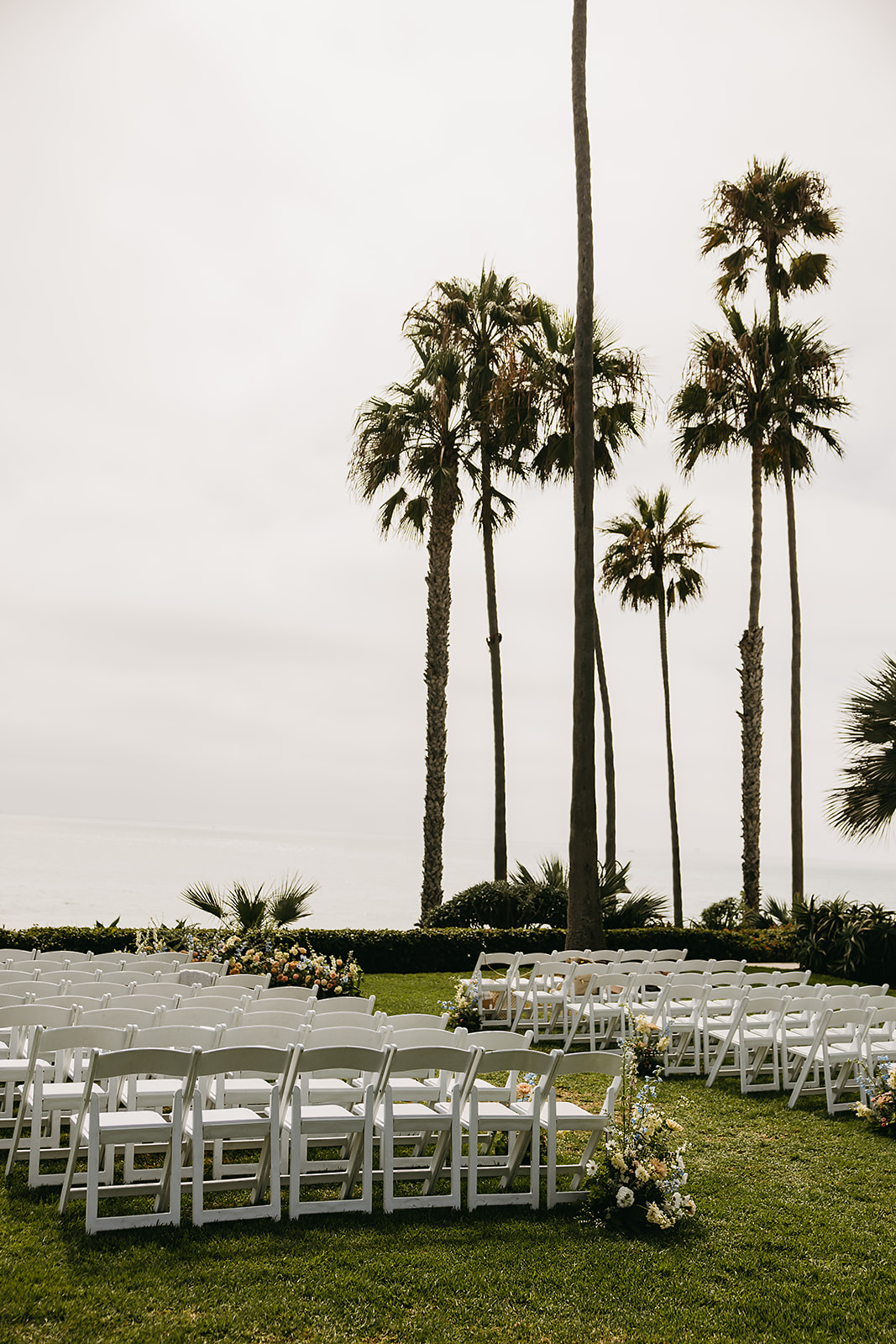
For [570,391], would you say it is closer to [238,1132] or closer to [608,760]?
[608,760]

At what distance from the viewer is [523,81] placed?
19.2 meters

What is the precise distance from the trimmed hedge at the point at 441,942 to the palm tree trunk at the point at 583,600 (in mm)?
2002

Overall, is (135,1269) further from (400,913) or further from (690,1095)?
(400,913)

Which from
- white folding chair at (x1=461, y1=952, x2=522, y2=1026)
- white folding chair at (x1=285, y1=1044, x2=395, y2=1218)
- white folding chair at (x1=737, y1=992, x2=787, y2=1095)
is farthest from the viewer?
white folding chair at (x1=461, y1=952, x2=522, y2=1026)

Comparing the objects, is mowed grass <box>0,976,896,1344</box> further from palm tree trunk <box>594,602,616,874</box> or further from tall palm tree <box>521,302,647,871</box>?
palm tree trunk <box>594,602,616,874</box>

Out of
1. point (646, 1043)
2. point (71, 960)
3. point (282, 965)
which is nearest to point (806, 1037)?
point (646, 1043)

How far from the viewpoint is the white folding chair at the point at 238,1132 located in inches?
192

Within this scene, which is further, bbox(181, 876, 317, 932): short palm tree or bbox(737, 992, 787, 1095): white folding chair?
bbox(181, 876, 317, 932): short palm tree

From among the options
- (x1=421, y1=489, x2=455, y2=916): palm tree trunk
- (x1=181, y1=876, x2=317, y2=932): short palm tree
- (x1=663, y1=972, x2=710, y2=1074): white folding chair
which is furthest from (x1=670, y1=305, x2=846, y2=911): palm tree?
(x1=663, y1=972, x2=710, y2=1074): white folding chair

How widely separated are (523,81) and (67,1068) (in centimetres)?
1867

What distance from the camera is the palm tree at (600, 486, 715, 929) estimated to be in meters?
27.5

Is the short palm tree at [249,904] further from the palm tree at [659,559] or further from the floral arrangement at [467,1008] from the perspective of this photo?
the palm tree at [659,559]

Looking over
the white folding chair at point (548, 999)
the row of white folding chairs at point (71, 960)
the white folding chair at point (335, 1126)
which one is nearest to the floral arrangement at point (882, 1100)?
the white folding chair at point (548, 999)

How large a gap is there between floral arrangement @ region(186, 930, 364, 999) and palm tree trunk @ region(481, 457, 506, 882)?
10608 mm
